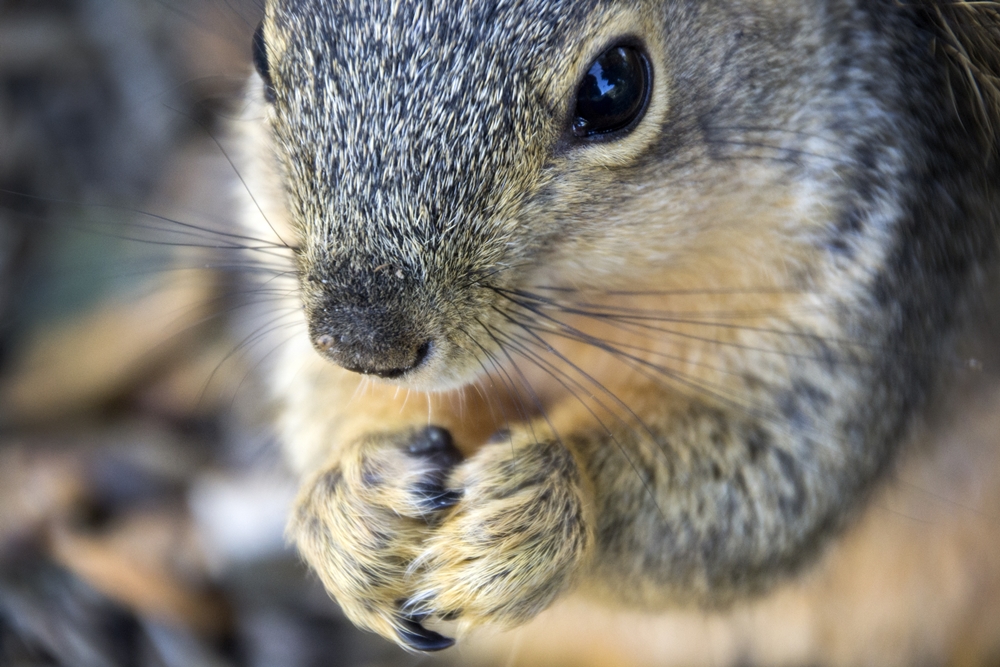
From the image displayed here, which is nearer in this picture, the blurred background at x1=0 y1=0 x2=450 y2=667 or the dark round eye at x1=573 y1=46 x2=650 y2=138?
the dark round eye at x1=573 y1=46 x2=650 y2=138

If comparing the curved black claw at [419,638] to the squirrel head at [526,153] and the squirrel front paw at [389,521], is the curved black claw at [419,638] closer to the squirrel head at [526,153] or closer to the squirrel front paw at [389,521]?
the squirrel front paw at [389,521]

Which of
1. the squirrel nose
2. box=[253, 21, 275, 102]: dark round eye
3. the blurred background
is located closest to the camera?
the squirrel nose

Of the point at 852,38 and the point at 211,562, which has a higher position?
the point at 852,38

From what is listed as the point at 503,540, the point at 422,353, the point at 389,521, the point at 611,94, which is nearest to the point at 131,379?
the point at 389,521

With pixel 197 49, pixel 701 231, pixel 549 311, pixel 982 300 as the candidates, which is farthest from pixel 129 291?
pixel 982 300

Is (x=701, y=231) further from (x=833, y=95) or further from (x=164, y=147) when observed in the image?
(x=164, y=147)

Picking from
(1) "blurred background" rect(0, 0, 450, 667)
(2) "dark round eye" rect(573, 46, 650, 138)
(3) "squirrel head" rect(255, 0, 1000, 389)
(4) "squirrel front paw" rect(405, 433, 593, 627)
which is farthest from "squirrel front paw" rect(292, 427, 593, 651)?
(1) "blurred background" rect(0, 0, 450, 667)

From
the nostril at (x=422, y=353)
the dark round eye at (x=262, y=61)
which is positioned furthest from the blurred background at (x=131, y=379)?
the nostril at (x=422, y=353)

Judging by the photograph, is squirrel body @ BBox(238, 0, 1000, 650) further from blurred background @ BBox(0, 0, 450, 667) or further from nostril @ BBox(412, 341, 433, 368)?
blurred background @ BBox(0, 0, 450, 667)
